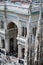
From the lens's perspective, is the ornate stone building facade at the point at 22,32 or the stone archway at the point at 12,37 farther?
the stone archway at the point at 12,37

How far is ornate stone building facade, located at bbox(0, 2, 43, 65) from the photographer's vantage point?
102 ft

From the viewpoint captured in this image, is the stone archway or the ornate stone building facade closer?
the ornate stone building facade

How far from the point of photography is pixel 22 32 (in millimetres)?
34406

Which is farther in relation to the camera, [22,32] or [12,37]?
[12,37]

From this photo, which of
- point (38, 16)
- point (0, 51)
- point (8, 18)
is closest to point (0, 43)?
point (0, 51)

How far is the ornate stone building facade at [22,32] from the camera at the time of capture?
3098 centimetres

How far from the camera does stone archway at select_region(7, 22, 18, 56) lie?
36688 millimetres

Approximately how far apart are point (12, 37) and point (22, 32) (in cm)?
351

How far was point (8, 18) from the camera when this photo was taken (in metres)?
36.1

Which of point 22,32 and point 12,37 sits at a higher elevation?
point 22,32

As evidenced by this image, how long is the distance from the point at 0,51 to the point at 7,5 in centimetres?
725

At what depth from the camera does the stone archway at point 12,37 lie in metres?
36.7

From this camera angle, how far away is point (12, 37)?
3744cm

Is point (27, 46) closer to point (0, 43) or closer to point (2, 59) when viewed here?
point (2, 59)
